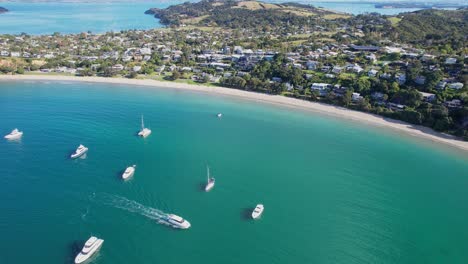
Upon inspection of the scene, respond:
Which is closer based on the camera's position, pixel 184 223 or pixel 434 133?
pixel 184 223

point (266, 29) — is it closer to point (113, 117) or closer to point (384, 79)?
point (384, 79)

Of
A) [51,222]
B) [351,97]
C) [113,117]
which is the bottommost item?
[51,222]

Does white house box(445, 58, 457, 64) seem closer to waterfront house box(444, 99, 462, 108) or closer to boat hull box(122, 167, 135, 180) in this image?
waterfront house box(444, 99, 462, 108)

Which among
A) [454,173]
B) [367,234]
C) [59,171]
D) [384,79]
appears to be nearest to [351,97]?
[384,79]

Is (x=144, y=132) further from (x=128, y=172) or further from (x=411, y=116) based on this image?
(x=411, y=116)

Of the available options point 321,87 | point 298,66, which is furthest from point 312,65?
point 321,87

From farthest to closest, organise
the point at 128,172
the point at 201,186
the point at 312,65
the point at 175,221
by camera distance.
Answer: the point at 312,65 → the point at 128,172 → the point at 201,186 → the point at 175,221

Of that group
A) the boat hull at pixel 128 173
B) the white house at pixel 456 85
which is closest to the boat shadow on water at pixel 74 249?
the boat hull at pixel 128 173

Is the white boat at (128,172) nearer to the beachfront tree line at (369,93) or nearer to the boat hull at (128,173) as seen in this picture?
the boat hull at (128,173)
